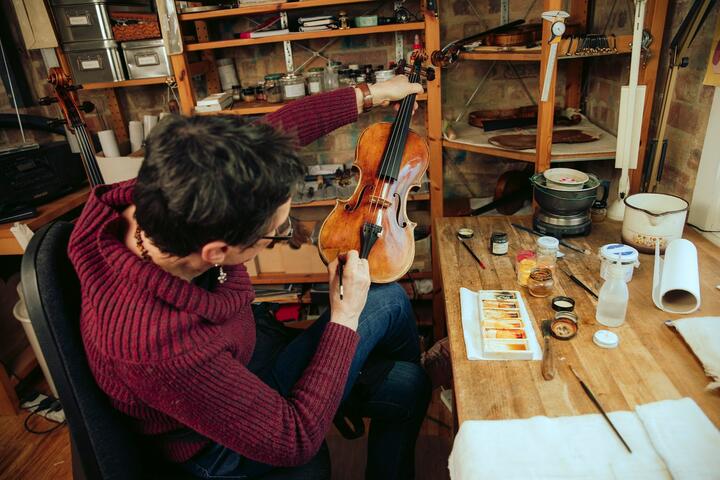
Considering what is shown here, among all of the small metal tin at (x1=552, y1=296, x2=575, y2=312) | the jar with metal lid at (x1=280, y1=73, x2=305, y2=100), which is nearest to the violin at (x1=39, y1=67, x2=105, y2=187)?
the jar with metal lid at (x1=280, y1=73, x2=305, y2=100)

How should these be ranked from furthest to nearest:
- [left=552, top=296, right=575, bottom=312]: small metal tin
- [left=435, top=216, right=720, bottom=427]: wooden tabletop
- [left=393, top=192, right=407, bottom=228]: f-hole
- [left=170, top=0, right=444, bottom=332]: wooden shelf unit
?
[left=170, top=0, right=444, bottom=332]: wooden shelf unit
[left=393, top=192, right=407, bottom=228]: f-hole
[left=552, top=296, right=575, bottom=312]: small metal tin
[left=435, top=216, right=720, bottom=427]: wooden tabletop

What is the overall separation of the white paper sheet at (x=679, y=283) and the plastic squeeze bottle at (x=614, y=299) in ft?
0.37

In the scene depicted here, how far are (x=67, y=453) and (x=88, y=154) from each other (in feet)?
3.93

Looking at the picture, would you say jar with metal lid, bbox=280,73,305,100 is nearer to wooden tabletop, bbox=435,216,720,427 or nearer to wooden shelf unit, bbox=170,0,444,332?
wooden shelf unit, bbox=170,0,444,332

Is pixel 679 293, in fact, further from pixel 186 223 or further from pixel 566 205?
pixel 186 223

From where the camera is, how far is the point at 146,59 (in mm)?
2143

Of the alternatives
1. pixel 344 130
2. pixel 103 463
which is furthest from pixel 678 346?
pixel 344 130

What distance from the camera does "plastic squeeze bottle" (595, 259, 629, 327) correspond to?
108cm

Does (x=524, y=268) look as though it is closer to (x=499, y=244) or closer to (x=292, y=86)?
(x=499, y=244)

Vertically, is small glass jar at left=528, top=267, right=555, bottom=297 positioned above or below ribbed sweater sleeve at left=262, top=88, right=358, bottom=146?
below

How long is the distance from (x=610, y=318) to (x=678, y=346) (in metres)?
0.14

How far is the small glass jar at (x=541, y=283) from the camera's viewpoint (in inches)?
48.3

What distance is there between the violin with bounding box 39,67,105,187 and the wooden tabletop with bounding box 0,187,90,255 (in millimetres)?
129

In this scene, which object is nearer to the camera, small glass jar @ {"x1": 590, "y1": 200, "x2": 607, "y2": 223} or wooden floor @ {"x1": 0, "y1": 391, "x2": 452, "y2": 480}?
small glass jar @ {"x1": 590, "y1": 200, "x2": 607, "y2": 223}
